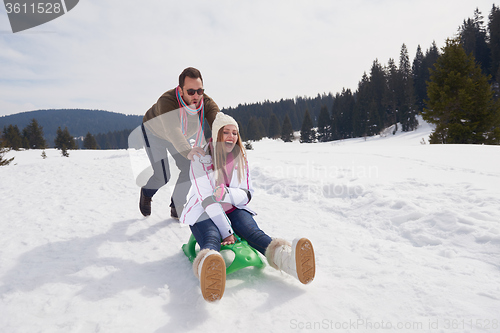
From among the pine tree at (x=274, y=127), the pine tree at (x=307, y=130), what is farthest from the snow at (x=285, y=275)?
the pine tree at (x=274, y=127)

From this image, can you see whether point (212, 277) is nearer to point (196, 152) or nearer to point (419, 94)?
point (196, 152)

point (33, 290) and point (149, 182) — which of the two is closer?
point (33, 290)

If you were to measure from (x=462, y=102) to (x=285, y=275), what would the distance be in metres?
17.2

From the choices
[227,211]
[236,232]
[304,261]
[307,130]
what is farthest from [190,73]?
[307,130]

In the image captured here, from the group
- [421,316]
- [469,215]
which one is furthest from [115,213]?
[469,215]

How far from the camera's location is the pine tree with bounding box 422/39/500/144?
14594 mm

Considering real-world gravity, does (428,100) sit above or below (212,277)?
above

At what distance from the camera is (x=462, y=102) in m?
14.7

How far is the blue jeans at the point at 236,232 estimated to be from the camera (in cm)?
247

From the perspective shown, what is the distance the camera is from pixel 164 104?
136 inches

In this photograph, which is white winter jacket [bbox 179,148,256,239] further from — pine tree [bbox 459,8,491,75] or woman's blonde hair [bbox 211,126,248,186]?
pine tree [bbox 459,8,491,75]

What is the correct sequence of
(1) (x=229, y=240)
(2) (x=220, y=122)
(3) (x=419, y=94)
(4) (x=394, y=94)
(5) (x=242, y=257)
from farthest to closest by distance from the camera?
(3) (x=419, y=94) < (4) (x=394, y=94) < (2) (x=220, y=122) < (1) (x=229, y=240) < (5) (x=242, y=257)

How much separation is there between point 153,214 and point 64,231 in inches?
47.7

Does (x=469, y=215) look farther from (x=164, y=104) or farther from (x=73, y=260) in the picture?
(x=73, y=260)
